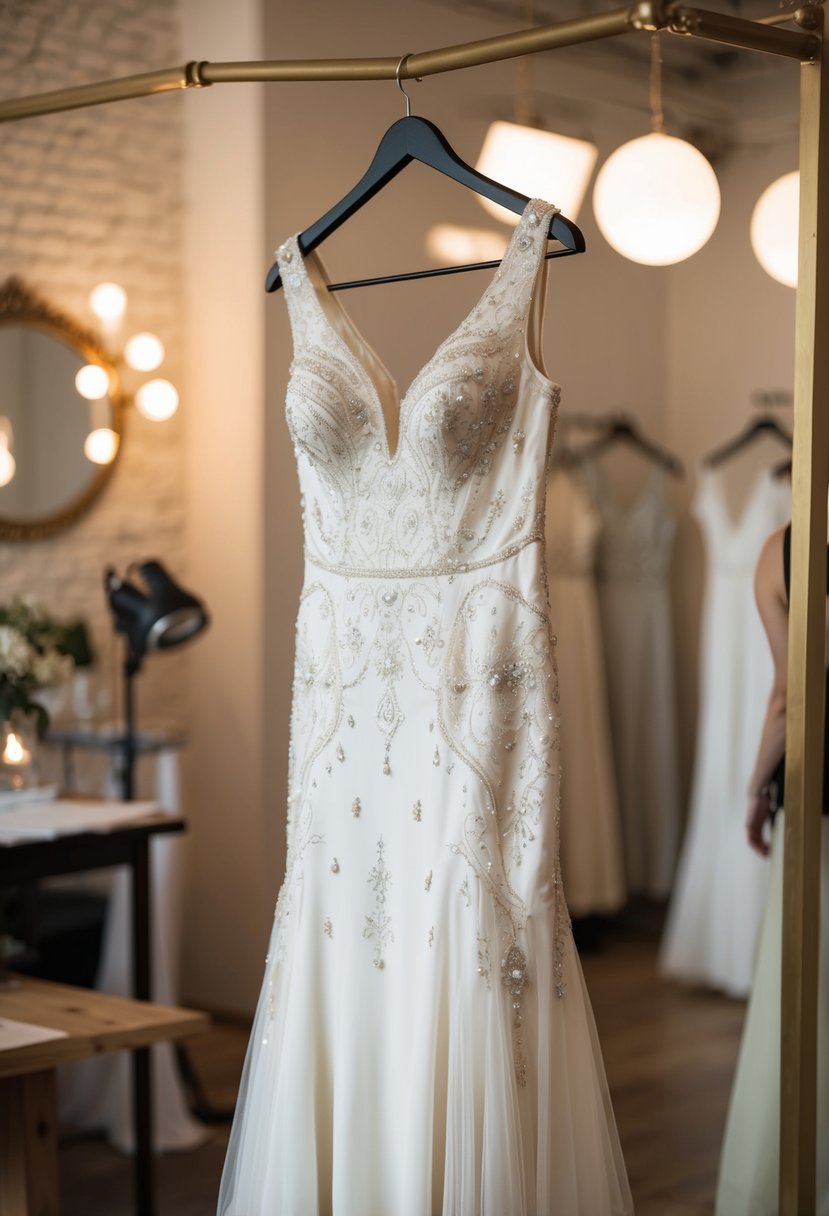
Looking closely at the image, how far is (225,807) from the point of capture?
490cm

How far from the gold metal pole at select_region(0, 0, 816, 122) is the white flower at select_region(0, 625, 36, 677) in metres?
1.48

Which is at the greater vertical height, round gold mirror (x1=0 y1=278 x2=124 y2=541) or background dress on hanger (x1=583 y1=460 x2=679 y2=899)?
round gold mirror (x1=0 y1=278 x2=124 y2=541)

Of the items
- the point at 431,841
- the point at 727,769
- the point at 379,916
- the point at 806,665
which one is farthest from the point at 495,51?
the point at 727,769

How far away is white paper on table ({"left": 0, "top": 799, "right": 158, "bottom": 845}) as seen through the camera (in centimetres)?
339

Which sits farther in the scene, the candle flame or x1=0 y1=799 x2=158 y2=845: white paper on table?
the candle flame

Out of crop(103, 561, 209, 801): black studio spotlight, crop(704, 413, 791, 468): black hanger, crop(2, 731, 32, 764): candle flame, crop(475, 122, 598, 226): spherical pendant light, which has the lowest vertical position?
crop(2, 731, 32, 764): candle flame

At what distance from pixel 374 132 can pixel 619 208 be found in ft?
5.29

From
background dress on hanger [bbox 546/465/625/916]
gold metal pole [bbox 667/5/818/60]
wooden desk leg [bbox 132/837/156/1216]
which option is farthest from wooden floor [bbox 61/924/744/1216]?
gold metal pole [bbox 667/5/818/60]

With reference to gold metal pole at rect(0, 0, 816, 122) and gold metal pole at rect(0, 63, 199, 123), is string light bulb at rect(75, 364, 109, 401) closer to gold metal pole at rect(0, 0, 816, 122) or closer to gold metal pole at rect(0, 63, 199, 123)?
gold metal pole at rect(0, 63, 199, 123)

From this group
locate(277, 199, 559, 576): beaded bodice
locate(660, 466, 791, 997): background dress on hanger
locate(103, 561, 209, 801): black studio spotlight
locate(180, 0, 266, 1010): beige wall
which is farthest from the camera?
locate(660, 466, 791, 997): background dress on hanger

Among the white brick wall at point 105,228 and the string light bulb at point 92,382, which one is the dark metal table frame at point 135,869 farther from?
the string light bulb at point 92,382

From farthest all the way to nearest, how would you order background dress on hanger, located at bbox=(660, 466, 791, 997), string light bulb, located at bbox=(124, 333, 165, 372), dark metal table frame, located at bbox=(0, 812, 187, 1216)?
background dress on hanger, located at bbox=(660, 466, 791, 997)
string light bulb, located at bbox=(124, 333, 165, 372)
dark metal table frame, located at bbox=(0, 812, 187, 1216)

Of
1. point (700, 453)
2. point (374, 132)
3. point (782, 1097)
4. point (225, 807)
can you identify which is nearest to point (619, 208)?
point (374, 132)

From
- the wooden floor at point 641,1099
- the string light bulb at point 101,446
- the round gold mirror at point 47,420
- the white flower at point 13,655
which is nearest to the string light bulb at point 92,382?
the round gold mirror at point 47,420
